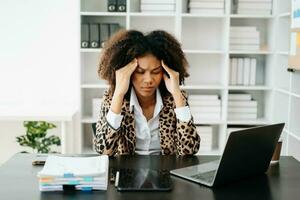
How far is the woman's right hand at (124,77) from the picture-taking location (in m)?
2.06

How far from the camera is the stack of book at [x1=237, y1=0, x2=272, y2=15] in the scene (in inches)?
144

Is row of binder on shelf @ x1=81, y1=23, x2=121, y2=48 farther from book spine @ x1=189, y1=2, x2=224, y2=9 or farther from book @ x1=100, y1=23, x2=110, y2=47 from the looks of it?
book spine @ x1=189, y1=2, x2=224, y2=9

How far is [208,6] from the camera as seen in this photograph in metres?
3.63

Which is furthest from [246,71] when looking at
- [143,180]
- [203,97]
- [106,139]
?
[143,180]

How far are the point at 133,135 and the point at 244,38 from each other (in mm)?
1991

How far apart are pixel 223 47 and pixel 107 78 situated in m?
1.81

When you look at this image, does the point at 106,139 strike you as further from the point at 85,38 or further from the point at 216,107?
the point at 216,107

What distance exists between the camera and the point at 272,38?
3746 millimetres

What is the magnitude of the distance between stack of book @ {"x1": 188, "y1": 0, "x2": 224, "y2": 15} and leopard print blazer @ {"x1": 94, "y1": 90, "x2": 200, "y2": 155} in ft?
5.69

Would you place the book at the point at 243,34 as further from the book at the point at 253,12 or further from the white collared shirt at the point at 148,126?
the white collared shirt at the point at 148,126

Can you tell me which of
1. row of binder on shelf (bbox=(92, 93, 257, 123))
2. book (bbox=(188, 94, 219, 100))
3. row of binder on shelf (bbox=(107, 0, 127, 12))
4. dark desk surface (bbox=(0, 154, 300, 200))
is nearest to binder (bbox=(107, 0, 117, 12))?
row of binder on shelf (bbox=(107, 0, 127, 12))

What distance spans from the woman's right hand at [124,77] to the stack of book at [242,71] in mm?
1870

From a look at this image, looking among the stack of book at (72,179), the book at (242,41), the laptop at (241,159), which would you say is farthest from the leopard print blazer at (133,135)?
the book at (242,41)

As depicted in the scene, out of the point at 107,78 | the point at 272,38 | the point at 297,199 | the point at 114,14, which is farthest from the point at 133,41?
the point at 272,38
